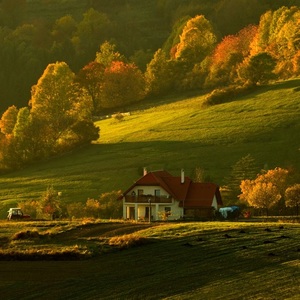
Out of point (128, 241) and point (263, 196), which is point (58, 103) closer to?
point (263, 196)

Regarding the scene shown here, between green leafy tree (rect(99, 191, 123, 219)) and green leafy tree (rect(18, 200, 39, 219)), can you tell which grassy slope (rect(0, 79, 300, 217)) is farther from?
green leafy tree (rect(99, 191, 123, 219))

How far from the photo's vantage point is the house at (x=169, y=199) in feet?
344

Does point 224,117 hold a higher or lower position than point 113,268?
higher

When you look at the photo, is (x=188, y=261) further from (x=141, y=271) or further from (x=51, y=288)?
(x=51, y=288)

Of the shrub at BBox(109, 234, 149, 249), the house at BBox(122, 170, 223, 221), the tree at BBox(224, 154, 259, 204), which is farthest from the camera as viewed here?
the tree at BBox(224, 154, 259, 204)

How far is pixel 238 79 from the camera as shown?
183875mm

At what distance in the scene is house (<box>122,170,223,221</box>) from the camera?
10500 cm

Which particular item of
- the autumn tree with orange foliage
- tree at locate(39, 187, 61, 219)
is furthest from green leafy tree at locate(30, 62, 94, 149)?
the autumn tree with orange foliage

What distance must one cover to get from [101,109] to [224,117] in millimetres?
50810

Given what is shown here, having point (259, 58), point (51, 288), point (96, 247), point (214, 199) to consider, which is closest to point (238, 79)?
point (259, 58)

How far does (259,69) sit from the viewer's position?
173000 mm

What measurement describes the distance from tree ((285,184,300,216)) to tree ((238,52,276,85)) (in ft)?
222

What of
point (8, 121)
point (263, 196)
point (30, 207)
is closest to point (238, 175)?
point (263, 196)

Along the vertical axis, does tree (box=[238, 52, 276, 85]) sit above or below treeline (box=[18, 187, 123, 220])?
above
